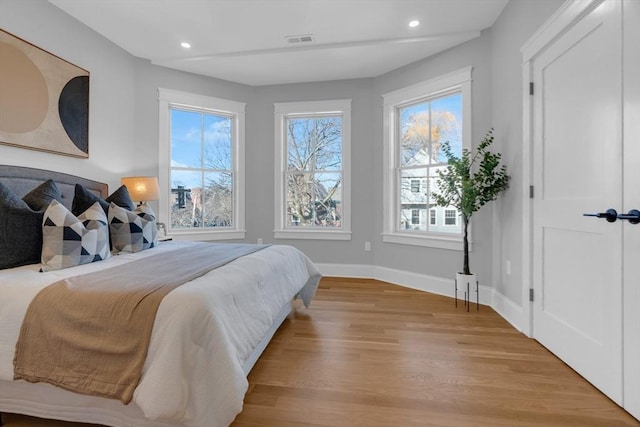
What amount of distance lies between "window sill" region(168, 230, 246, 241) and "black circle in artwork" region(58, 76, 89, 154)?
1.36 metres

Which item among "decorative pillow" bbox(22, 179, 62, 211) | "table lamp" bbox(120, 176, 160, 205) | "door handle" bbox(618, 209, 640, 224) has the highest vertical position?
"table lamp" bbox(120, 176, 160, 205)

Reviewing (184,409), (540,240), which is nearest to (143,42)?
(184,409)

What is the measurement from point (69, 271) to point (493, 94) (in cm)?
364

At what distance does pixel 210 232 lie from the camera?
4129 mm

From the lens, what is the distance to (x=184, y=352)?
3.77ft

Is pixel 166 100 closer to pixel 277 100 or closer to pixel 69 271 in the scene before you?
pixel 277 100

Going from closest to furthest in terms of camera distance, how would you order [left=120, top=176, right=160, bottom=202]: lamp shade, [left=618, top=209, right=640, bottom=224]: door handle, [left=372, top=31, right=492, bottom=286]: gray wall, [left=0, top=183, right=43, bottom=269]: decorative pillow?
[left=618, top=209, right=640, bottom=224]: door handle → [left=0, top=183, right=43, bottom=269]: decorative pillow → [left=372, top=31, right=492, bottom=286]: gray wall → [left=120, top=176, right=160, bottom=202]: lamp shade

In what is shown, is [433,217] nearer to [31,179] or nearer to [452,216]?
[452,216]

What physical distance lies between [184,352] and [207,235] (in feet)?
10.2

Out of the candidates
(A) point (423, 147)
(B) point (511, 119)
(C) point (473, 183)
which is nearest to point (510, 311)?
(C) point (473, 183)

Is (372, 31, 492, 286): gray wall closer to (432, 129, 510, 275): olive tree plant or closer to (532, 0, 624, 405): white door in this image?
(432, 129, 510, 275): olive tree plant

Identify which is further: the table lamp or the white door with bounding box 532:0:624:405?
the table lamp

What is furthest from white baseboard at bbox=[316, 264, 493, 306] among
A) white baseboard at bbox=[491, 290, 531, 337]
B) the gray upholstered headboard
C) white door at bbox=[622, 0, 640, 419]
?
the gray upholstered headboard

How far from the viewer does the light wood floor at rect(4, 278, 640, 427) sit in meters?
1.46
